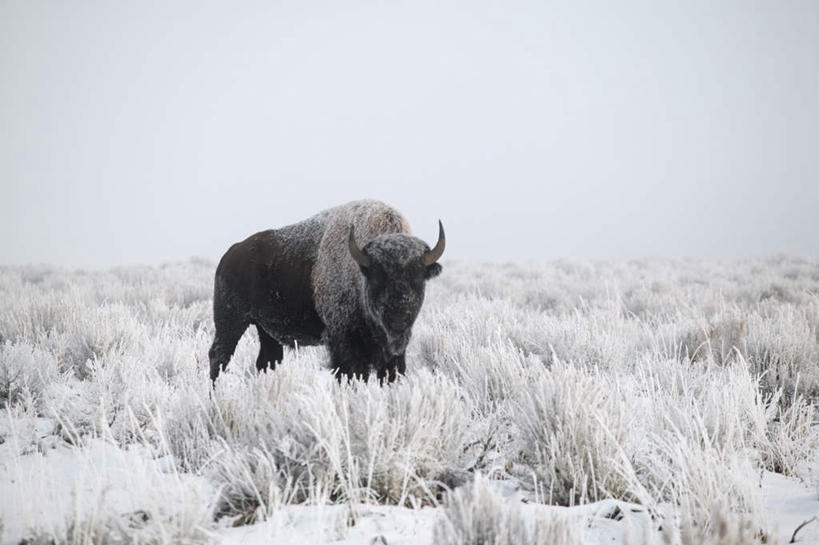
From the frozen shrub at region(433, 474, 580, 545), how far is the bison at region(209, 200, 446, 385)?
209 cm

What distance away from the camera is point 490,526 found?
1575 mm

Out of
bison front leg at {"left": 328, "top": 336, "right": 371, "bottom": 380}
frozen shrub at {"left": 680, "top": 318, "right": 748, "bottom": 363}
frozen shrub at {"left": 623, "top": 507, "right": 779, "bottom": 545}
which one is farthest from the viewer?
frozen shrub at {"left": 680, "top": 318, "right": 748, "bottom": 363}

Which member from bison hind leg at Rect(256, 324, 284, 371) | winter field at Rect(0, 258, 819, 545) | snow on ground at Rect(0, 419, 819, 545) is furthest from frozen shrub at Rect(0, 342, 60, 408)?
bison hind leg at Rect(256, 324, 284, 371)

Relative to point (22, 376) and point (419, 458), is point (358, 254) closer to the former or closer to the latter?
point (419, 458)

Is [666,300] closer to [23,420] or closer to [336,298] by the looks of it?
[336,298]

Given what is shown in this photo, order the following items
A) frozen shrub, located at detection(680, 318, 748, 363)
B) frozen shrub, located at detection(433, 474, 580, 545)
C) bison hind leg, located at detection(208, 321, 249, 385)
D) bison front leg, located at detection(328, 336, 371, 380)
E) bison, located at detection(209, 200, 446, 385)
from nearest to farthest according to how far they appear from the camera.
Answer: frozen shrub, located at detection(433, 474, 580, 545) < bison, located at detection(209, 200, 446, 385) < bison front leg, located at detection(328, 336, 371, 380) < frozen shrub, located at detection(680, 318, 748, 363) < bison hind leg, located at detection(208, 321, 249, 385)

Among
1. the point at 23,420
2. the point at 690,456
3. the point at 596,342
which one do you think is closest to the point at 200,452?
the point at 23,420

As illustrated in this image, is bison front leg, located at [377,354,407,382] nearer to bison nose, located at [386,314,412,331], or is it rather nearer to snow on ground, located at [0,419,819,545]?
bison nose, located at [386,314,412,331]

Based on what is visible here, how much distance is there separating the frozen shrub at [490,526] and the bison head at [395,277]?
6.81 feet

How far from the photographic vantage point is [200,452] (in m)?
2.55

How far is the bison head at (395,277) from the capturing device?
3.64 m

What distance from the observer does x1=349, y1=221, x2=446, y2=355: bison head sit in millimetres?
3637

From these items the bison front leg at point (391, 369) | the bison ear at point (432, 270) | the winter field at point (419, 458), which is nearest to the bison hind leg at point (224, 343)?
the winter field at point (419, 458)

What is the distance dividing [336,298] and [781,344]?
4.01 m
